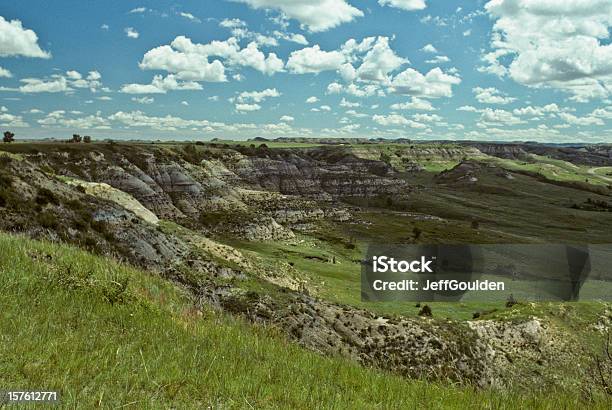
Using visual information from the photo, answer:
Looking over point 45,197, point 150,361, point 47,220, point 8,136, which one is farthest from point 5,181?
point 8,136

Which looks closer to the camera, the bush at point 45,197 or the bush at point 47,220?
the bush at point 47,220

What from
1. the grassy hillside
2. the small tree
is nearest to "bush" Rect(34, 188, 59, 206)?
the grassy hillside

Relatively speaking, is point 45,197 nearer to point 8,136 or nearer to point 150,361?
point 150,361

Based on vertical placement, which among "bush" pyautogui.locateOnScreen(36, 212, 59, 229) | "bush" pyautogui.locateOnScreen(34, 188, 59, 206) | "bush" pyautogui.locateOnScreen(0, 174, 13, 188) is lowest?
"bush" pyautogui.locateOnScreen(36, 212, 59, 229)

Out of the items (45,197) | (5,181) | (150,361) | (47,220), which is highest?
(5,181)

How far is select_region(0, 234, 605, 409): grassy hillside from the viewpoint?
537cm

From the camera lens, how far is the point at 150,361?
A: 6215 mm

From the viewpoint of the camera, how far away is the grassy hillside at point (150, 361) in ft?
17.6

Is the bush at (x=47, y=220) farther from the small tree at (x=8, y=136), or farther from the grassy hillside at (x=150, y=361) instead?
the small tree at (x=8, y=136)

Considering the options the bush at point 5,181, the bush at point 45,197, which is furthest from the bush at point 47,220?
the bush at point 5,181

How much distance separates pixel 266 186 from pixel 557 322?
9784 centimetres

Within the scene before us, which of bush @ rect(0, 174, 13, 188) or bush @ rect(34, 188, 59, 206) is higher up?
bush @ rect(0, 174, 13, 188)

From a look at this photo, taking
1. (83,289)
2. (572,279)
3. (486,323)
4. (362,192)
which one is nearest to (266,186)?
(362,192)

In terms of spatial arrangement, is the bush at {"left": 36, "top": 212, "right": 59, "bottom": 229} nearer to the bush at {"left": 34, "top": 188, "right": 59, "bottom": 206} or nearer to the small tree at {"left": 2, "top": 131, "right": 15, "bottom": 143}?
the bush at {"left": 34, "top": 188, "right": 59, "bottom": 206}
